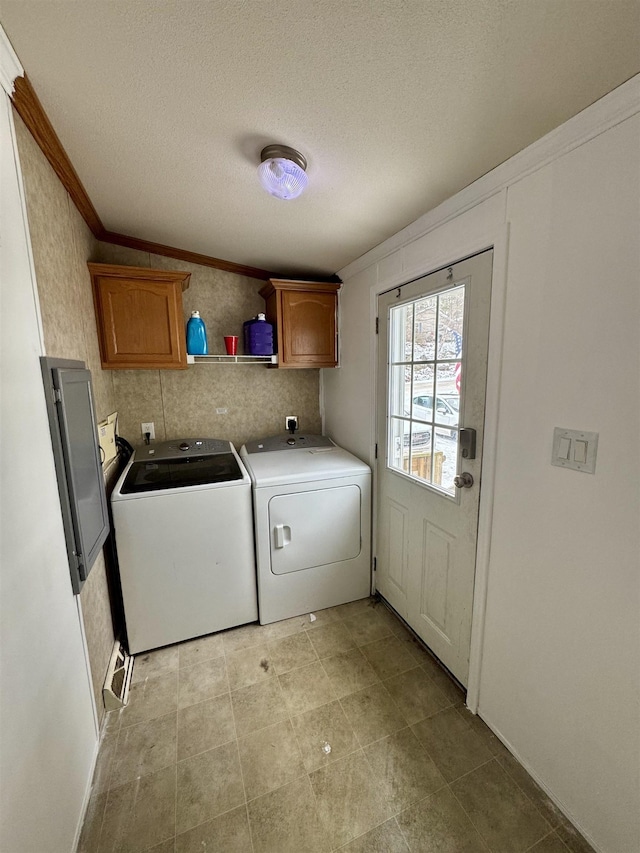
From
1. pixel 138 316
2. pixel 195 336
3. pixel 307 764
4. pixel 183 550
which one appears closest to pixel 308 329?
pixel 195 336

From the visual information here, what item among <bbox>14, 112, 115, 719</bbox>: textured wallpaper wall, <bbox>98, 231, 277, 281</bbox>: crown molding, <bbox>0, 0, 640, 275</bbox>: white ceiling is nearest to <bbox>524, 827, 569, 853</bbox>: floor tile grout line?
<bbox>14, 112, 115, 719</bbox>: textured wallpaper wall

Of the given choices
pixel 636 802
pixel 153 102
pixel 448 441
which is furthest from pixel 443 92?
pixel 636 802

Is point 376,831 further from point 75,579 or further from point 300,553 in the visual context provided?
point 75,579

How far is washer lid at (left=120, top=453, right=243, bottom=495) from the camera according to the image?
1745mm

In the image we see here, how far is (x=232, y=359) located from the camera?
2.30 metres

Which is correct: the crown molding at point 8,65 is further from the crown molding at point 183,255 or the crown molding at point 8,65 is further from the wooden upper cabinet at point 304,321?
the wooden upper cabinet at point 304,321

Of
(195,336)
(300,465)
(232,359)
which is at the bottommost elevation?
(300,465)

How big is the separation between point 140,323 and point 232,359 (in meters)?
0.58

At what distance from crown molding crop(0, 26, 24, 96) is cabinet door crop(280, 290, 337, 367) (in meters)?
1.44

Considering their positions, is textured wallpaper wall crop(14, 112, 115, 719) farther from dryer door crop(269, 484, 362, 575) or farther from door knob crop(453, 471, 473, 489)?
door knob crop(453, 471, 473, 489)

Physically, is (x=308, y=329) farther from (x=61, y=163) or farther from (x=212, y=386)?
(x=61, y=163)

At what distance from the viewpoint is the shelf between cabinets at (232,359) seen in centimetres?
216

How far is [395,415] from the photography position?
1.90 metres

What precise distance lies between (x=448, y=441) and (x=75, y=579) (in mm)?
1529
